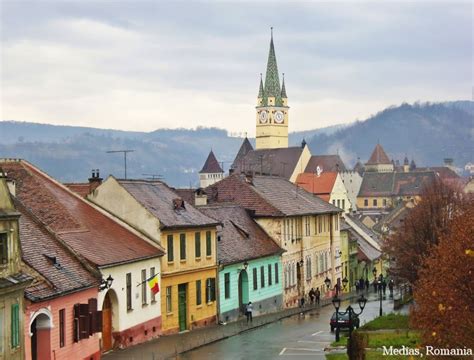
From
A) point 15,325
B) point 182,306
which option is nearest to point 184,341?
point 182,306

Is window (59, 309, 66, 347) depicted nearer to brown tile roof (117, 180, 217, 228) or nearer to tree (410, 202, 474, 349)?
tree (410, 202, 474, 349)

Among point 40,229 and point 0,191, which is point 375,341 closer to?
point 40,229

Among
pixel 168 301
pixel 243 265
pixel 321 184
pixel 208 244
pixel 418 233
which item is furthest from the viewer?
pixel 321 184

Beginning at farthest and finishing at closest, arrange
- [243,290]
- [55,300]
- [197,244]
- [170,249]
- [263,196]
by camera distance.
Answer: [263,196] → [243,290] → [197,244] → [170,249] → [55,300]

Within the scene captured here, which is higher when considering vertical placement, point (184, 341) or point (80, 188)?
point (80, 188)

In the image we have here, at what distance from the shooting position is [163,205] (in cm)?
5381

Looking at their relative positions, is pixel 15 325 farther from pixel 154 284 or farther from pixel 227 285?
pixel 227 285

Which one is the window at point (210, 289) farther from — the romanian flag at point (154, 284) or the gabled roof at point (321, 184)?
the gabled roof at point (321, 184)

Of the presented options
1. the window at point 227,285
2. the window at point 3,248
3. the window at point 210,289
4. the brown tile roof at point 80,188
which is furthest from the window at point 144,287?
the window at point 3,248

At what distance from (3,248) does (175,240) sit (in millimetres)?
21562

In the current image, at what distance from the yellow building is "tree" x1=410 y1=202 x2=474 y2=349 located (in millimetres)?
22607

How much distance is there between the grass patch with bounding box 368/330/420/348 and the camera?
3991cm

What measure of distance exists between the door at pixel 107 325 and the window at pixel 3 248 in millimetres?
A: 13134

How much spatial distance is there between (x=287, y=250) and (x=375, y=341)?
28593 mm
